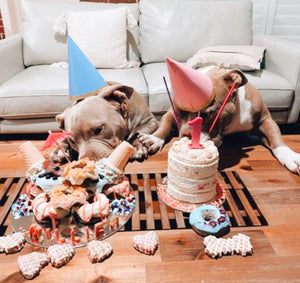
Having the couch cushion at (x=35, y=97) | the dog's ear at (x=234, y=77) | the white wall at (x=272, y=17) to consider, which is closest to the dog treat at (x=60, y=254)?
the dog's ear at (x=234, y=77)

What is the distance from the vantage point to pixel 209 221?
95 centimetres

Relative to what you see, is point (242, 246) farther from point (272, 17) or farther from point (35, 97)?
point (272, 17)

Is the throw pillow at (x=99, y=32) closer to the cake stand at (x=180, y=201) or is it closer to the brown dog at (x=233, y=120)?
the brown dog at (x=233, y=120)

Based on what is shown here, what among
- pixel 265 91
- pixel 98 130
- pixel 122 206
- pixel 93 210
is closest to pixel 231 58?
pixel 265 91

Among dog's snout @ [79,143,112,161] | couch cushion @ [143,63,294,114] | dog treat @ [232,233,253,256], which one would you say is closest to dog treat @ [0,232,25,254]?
dog's snout @ [79,143,112,161]

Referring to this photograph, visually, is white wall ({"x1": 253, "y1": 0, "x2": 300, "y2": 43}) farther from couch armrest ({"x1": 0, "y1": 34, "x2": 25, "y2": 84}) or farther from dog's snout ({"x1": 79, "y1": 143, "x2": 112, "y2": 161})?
dog's snout ({"x1": 79, "y1": 143, "x2": 112, "y2": 161})

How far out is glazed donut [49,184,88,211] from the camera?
925 millimetres

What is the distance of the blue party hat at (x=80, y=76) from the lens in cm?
121

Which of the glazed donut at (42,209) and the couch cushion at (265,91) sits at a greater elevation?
the couch cushion at (265,91)

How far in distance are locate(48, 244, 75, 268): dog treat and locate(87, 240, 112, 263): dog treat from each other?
0.05 m

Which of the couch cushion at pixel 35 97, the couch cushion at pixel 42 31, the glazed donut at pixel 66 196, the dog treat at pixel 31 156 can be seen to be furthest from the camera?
the couch cushion at pixel 42 31

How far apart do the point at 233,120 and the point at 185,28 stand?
1.11 metres

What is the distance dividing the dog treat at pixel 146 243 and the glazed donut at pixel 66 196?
22cm

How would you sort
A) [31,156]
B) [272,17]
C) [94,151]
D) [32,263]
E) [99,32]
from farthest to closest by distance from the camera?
[272,17], [99,32], [94,151], [31,156], [32,263]
